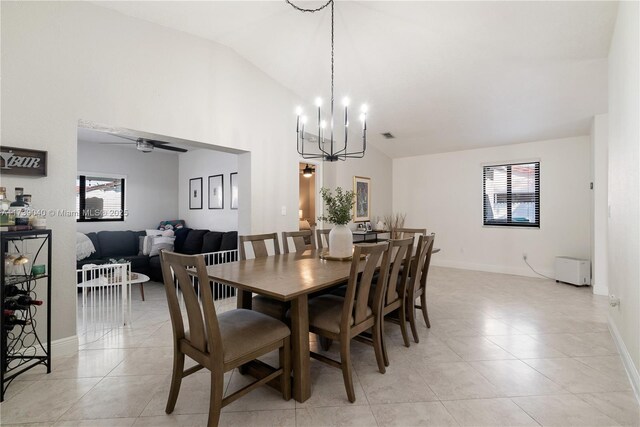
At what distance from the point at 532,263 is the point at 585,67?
3.32 metres

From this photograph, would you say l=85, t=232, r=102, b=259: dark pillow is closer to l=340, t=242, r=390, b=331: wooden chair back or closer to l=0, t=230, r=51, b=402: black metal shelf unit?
l=0, t=230, r=51, b=402: black metal shelf unit

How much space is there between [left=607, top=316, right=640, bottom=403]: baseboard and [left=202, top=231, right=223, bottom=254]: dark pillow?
4850 mm

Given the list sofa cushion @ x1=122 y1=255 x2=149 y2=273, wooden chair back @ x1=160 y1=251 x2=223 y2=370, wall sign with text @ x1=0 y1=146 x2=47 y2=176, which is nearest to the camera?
wooden chair back @ x1=160 y1=251 x2=223 y2=370

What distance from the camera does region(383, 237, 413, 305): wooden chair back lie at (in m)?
2.42

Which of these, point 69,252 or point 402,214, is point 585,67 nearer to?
point 402,214

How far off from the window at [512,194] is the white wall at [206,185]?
4743 millimetres

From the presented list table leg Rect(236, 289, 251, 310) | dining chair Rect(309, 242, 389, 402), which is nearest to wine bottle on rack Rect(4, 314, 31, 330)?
table leg Rect(236, 289, 251, 310)

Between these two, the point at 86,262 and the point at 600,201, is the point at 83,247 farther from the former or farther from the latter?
the point at 600,201

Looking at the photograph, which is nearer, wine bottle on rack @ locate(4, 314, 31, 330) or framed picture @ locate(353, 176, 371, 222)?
wine bottle on rack @ locate(4, 314, 31, 330)

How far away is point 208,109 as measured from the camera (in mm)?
3697

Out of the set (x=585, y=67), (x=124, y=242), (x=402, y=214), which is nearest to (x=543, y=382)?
(x=585, y=67)

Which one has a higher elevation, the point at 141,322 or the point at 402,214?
the point at 402,214

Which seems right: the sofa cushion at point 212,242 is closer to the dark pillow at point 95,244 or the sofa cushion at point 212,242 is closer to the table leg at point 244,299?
the dark pillow at point 95,244

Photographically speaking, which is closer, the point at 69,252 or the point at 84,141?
the point at 69,252
